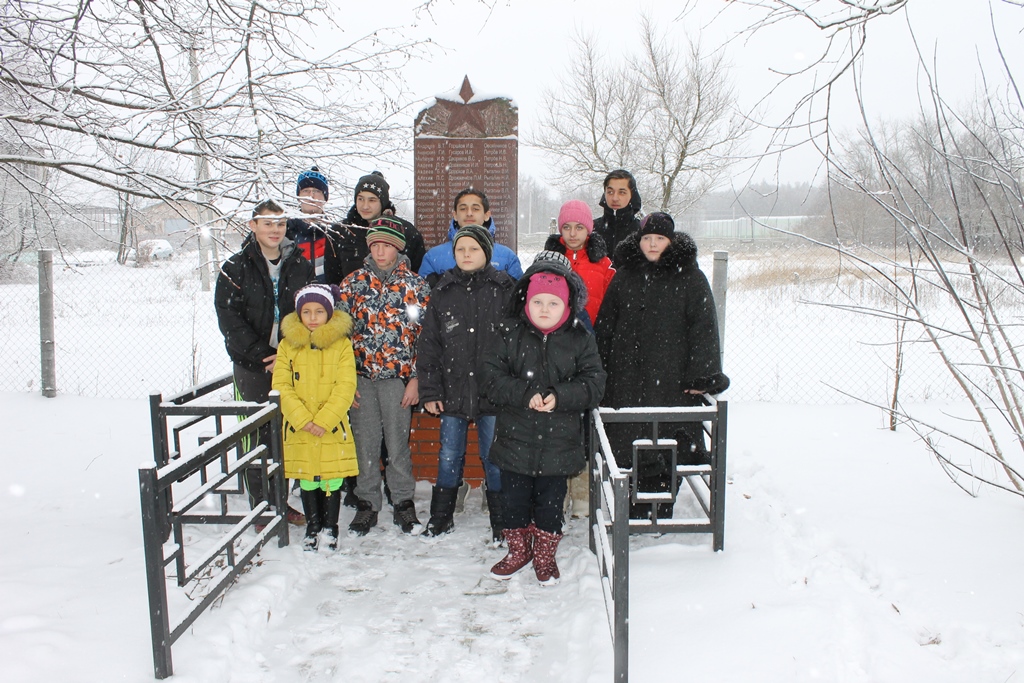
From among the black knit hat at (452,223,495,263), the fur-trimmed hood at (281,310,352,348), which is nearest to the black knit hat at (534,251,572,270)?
the black knit hat at (452,223,495,263)

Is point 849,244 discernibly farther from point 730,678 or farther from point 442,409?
point 442,409

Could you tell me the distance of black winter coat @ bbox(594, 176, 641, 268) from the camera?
480 centimetres

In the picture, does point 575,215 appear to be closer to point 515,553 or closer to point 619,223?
point 619,223

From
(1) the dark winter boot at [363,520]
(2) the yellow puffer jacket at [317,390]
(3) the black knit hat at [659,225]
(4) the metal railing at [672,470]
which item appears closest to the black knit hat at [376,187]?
(2) the yellow puffer jacket at [317,390]

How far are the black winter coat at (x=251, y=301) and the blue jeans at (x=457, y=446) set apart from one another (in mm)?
1174

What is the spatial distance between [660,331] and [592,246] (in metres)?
0.78

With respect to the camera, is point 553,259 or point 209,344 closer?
point 553,259

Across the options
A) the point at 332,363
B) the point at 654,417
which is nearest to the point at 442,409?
the point at 332,363

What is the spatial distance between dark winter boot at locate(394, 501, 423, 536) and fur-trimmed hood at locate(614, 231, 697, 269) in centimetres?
200

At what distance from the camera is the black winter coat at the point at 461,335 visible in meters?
3.89

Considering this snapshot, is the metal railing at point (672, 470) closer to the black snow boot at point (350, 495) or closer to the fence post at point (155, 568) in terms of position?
the black snow boot at point (350, 495)

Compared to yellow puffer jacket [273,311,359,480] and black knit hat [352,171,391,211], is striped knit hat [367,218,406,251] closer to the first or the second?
black knit hat [352,171,391,211]

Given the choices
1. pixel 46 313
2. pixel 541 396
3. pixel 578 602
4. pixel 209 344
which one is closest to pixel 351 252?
pixel 541 396

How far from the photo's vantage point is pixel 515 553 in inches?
142
